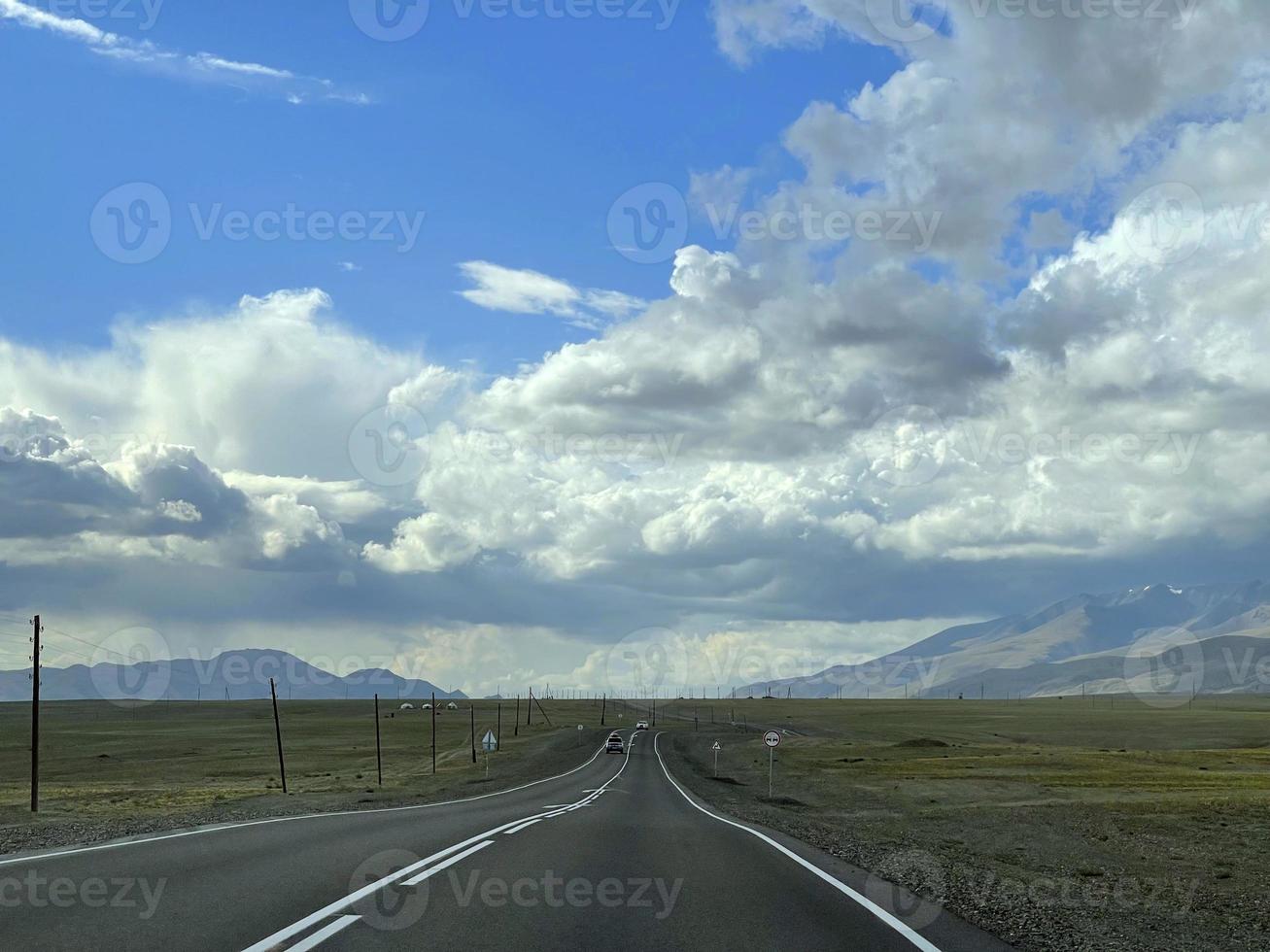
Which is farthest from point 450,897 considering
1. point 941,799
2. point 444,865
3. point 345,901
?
point 941,799

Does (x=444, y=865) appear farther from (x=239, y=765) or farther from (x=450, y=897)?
(x=239, y=765)

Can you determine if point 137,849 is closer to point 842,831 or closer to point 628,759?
point 842,831

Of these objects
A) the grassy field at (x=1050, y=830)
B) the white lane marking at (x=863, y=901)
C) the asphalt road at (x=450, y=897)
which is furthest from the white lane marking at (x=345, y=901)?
the grassy field at (x=1050, y=830)

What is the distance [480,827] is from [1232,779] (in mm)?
49559

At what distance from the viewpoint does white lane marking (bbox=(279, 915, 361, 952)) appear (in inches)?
372

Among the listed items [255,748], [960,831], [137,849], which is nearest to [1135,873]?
[960,831]

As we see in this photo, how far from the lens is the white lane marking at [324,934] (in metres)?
9.46

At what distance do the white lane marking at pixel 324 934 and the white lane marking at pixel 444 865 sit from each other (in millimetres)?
2447

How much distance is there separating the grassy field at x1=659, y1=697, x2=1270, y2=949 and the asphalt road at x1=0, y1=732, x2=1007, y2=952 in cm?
169

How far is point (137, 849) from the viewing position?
54.0 ft

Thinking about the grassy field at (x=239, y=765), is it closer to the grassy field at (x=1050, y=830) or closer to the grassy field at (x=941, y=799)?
the grassy field at (x=941, y=799)

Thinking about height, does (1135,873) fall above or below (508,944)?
below

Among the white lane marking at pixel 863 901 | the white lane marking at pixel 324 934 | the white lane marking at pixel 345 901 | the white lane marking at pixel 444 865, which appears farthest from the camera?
the white lane marking at pixel 444 865

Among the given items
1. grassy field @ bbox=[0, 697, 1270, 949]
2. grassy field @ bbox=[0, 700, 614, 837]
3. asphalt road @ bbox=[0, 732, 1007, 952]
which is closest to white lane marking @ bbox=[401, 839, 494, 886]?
Result: asphalt road @ bbox=[0, 732, 1007, 952]
